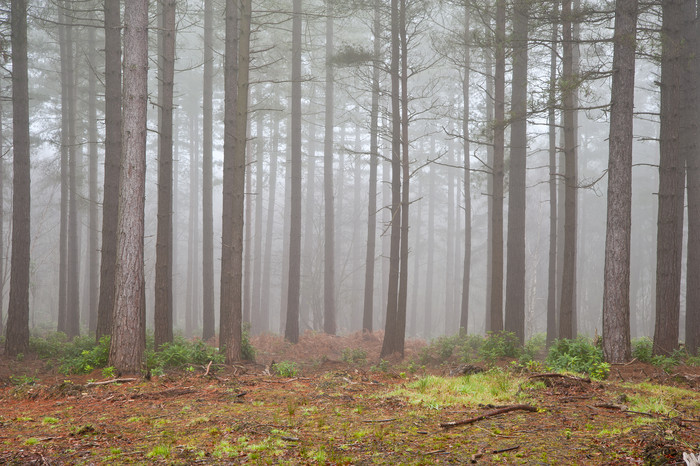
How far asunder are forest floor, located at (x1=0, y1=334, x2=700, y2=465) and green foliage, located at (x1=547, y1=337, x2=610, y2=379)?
27 centimetres

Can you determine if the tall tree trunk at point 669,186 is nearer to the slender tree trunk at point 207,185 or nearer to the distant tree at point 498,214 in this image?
the distant tree at point 498,214

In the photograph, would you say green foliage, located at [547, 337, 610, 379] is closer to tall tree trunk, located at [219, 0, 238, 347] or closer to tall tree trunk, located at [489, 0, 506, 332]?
tall tree trunk, located at [489, 0, 506, 332]

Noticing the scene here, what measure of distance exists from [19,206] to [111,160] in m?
2.98

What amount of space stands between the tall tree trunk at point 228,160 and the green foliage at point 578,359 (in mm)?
6802

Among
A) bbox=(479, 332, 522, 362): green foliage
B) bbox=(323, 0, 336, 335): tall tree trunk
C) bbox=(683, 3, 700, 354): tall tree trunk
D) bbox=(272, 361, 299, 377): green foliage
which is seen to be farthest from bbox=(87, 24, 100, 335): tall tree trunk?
bbox=(683, 3, 700, 354): tall tree trunk

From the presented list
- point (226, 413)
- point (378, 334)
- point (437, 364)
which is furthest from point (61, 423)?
point (378, 334)

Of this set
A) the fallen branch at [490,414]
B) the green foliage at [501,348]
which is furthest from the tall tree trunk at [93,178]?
the fallen branch at [490,414]

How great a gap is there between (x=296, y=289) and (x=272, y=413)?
11806 mm

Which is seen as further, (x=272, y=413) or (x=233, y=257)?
(x=233, y=257)

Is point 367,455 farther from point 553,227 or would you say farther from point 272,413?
point 553,227

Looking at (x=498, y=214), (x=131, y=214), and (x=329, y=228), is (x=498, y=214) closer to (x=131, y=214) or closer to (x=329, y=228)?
(x=131, y=214)

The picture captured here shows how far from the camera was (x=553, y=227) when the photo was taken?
56.3 feet

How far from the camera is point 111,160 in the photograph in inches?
466

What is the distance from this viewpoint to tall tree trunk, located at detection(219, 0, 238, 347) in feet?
35.6
